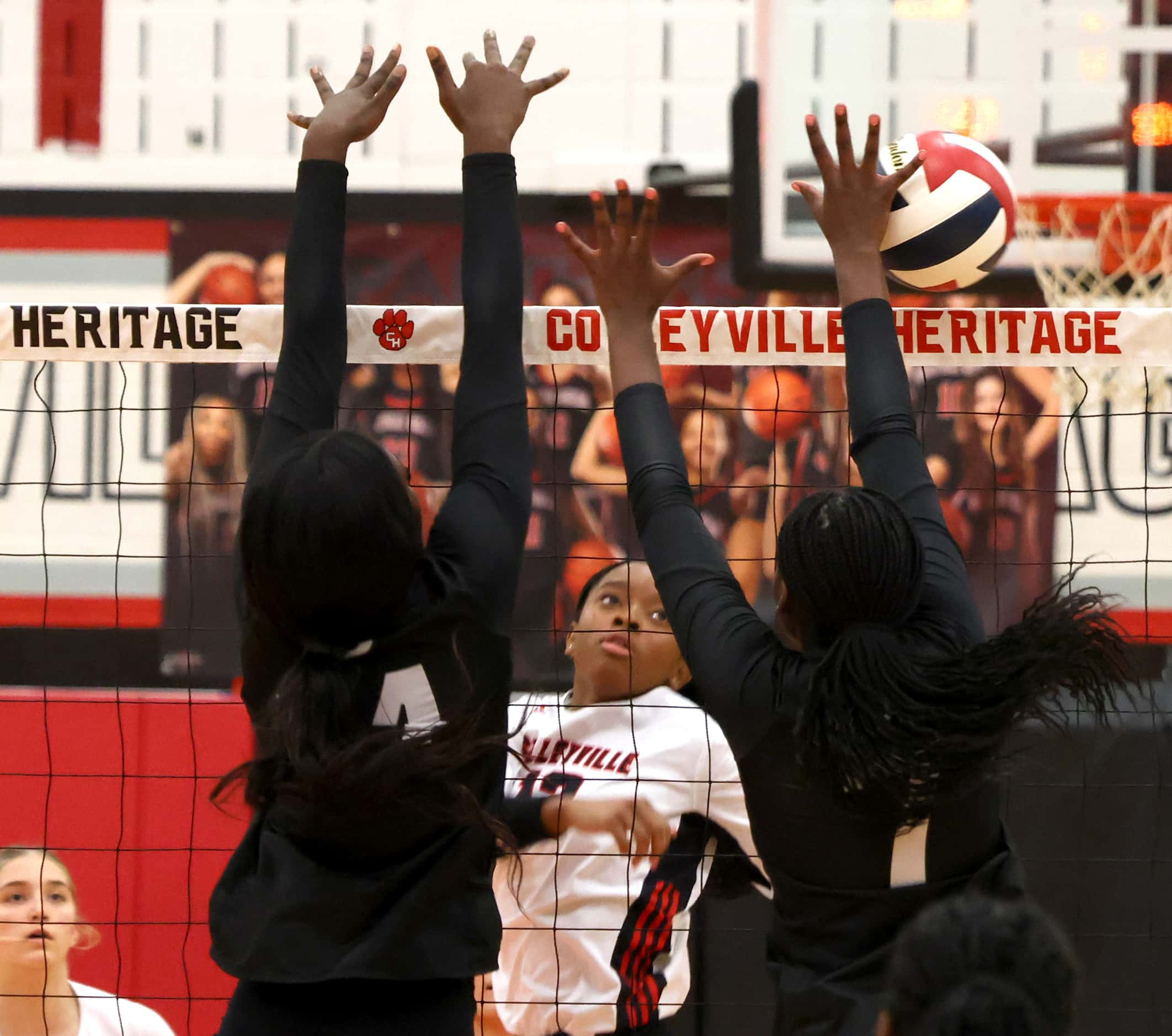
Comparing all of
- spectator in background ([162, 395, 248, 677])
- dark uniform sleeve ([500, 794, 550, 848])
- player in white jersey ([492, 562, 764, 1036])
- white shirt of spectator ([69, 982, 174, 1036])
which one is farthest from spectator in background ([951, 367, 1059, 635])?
white shirt of spectator ([69, 982, 174, 1036])

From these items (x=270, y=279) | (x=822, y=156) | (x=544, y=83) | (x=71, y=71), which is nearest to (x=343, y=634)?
(x=544, y=83)

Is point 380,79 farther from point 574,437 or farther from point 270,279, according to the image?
point 270,279

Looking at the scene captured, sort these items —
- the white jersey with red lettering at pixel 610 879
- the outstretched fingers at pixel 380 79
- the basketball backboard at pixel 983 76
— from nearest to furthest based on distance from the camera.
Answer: the outstretched fingers at pixel 380 79 → the white jersey with red lettering at pixel 610 879 → the basketball backboard at pixel 983 76

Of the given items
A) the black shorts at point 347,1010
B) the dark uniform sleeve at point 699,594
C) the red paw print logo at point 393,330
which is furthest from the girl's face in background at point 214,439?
the black shorts at point 347,1010

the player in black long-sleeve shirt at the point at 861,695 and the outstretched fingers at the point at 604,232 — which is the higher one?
the outstretched fingers at the point at 604,232

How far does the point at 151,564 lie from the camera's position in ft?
21.2

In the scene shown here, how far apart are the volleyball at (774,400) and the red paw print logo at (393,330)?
3.81m

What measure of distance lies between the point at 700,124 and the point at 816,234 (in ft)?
3.27

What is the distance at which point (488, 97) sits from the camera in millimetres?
1847

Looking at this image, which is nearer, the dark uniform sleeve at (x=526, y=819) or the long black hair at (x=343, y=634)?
the long black hair at (x=343, y=634)

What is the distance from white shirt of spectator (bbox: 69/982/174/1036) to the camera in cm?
388

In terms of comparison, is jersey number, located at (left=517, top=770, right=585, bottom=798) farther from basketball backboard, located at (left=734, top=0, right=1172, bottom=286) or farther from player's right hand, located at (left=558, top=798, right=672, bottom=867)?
basketball backboard, located at (left=734, top=0, right=1172, bottom=286)

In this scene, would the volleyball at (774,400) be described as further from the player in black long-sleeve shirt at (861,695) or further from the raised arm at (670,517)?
the player in black long-sleeve shirt at (861,695)

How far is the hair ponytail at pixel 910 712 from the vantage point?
57.8 inches
